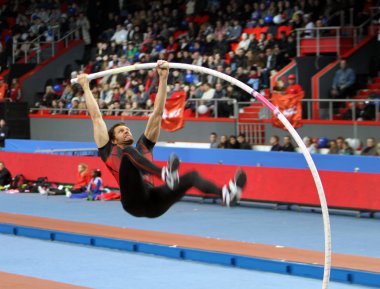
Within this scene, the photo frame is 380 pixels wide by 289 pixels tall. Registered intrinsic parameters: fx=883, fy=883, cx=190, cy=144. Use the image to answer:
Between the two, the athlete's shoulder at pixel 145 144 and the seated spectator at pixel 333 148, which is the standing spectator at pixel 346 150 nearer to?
the seated spectator at pixel 333 148

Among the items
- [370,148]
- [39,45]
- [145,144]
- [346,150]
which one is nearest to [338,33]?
[346,150]

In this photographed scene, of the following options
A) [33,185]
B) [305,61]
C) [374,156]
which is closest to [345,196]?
[374,156]

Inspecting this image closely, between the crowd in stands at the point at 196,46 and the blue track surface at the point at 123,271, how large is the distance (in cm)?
986

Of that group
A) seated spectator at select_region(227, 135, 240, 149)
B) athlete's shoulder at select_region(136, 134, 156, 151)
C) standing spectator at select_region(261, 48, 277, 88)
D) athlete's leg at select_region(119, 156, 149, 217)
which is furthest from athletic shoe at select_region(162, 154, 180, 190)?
standing spectator at select_region(261, 48, 277, 88)

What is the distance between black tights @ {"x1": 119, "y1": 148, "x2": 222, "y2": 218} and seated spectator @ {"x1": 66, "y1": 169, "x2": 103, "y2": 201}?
12.0 metres

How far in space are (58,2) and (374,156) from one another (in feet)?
66.5

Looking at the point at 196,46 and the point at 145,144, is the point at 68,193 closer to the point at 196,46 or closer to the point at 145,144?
the point at 196,46

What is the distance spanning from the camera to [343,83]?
22625 mm

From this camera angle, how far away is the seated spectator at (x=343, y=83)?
22.5 metres

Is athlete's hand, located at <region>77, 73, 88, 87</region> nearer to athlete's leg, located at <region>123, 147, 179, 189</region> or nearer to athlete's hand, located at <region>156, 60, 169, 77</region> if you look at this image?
athlete's hand, located at <region>156, 60, 169, 77</region>

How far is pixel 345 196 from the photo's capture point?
18125 millimetres

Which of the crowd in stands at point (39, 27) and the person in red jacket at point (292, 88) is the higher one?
the crowd in stands at point (39, 27)

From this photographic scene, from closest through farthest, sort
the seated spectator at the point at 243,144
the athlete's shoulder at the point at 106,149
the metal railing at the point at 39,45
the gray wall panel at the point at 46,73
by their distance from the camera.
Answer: the athlete's shoulder at the point at 106,149 < the seated spectator at the point at 243,144 < the gray wall panel at the point at 46,73 < the metal railing at the point at 39,45

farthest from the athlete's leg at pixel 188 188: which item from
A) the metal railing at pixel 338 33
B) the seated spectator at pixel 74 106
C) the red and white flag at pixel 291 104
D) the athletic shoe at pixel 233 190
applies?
the seated spectator at pixel 74 106
